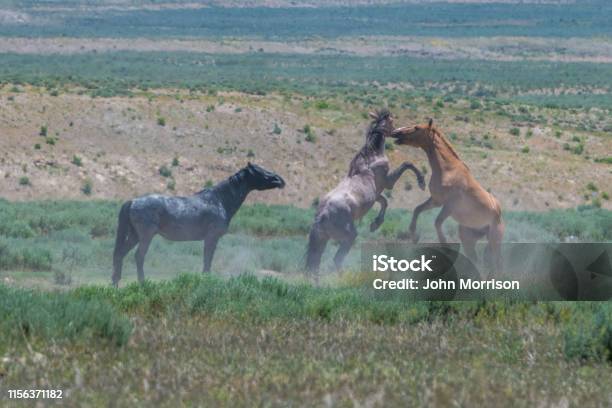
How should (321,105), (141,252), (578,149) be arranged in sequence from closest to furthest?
(141,252) → (578,149) → (321,105)

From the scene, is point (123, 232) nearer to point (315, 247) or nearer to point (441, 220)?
point (315, 247)

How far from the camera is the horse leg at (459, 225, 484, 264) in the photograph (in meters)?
17.8

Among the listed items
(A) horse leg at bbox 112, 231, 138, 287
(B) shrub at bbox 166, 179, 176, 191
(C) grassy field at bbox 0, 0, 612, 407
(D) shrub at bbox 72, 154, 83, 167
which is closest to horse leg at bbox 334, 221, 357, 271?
(C) grassy field at bbox 0, 0, 612, 407

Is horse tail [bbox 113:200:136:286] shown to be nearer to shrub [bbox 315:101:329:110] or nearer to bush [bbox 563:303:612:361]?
bush [bbox 563:303:612:361]

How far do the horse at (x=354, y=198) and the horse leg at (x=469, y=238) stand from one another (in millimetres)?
1856

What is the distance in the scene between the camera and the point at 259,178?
2089cm

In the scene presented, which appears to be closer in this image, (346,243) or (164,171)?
(346,243)

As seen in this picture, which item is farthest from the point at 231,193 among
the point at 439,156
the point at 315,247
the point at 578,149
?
the point at 578,149

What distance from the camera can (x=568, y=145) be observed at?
48.2m

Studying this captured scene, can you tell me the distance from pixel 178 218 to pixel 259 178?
1.49 metres

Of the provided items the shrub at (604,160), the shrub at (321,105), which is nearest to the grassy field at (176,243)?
the shrub at (604,160)

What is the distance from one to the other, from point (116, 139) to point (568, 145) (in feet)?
49.7

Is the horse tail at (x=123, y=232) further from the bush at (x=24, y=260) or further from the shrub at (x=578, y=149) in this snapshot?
the shrub at (x=578, y=149)

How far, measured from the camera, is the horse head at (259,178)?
20.8 metres
